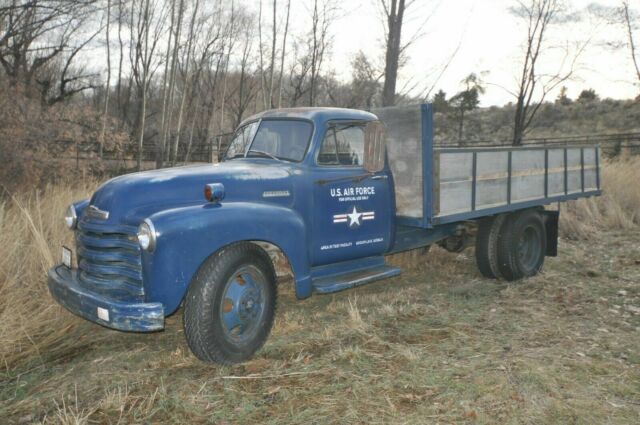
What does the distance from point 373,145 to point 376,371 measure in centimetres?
208

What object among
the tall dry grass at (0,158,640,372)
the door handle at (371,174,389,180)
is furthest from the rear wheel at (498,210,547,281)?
the door handle at (371,174,389,180)

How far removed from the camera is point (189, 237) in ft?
11.1

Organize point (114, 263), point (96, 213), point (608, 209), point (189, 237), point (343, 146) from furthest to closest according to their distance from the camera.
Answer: point (608, 209), point (343, 146), point (96, 213), point (114, 263), point (189, 237)

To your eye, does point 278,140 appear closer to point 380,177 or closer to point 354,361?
point 380,177

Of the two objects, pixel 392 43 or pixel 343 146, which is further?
pixel 392 43

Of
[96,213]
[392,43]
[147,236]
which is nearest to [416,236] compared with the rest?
[147,236]

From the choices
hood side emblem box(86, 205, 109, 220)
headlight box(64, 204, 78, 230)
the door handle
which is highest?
the door handle

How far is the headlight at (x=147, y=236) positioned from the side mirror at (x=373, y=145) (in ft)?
7.05

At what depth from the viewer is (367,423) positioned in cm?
Result: 285

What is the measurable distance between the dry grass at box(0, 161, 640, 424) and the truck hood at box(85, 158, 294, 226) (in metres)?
1.12

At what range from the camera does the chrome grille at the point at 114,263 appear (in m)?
3.40

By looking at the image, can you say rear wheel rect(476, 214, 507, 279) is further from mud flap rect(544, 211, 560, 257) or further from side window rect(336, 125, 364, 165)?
side window rect(336, 125, 364, 165)

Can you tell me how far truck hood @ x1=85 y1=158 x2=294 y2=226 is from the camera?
3.54 meters

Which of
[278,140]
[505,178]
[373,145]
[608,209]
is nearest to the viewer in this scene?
[373,145]
